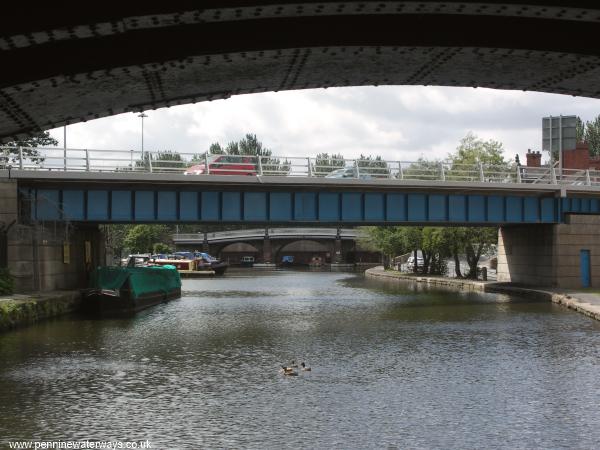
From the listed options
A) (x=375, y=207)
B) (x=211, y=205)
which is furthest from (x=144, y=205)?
(x=375, y=207)

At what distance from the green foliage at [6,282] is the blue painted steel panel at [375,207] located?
75.9 feet

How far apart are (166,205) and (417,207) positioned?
17.4 m

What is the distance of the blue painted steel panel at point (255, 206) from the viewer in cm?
4866

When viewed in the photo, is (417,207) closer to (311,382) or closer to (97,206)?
(97,206)

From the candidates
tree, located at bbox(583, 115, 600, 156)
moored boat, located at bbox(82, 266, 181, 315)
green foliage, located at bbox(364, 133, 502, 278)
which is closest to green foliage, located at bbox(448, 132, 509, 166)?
green foliage, located at bbox(364, 133, 502, 278)

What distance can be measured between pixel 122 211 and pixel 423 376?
29.8 metres

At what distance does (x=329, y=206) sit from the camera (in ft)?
164

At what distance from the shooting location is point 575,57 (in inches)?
267

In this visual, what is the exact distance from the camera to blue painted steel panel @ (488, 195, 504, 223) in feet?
174

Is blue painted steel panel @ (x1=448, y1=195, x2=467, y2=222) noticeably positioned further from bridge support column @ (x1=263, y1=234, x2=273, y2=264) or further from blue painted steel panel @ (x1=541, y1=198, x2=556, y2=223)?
bridge support column @ (x1=263, y1=234, x2=273, y2=264)

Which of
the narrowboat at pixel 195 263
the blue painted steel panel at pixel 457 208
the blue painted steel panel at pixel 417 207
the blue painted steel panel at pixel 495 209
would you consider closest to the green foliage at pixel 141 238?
the narrowboat at pixel 195 263

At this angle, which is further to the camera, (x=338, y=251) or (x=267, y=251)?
(x=338, y=251)

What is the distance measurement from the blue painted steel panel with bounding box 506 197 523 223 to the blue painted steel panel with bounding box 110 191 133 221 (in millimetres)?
26651

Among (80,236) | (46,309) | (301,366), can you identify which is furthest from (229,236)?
(301,366)
